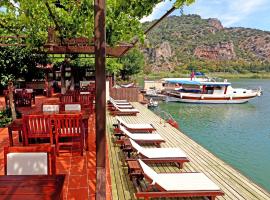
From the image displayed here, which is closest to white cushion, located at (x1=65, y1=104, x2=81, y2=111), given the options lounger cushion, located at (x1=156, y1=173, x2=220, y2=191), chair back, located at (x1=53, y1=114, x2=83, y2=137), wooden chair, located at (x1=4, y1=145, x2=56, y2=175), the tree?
chair back, located at (x1=53, y1=114, x2=83, y2=137)

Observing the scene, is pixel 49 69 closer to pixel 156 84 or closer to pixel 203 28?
pixel 156 84

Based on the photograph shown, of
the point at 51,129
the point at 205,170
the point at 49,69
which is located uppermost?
the point at 49,69

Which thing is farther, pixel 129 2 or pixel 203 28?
pixel 203 28

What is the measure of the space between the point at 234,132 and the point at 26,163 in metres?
17.7

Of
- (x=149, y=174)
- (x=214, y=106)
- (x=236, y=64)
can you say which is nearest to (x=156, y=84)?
(x=214, y=106)

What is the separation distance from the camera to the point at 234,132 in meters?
18.8

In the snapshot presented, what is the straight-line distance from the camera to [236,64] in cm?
10619

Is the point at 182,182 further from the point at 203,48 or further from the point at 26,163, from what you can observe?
the point at 203,48

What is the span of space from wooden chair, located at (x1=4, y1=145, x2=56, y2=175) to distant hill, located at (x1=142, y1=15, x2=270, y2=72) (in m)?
101

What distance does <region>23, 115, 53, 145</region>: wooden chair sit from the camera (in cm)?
576

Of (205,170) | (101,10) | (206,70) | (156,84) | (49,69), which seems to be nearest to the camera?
(101,10)

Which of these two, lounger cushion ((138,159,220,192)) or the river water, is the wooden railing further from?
lounger cushion ((138,159,220,192))

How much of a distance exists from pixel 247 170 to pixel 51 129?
8605mm

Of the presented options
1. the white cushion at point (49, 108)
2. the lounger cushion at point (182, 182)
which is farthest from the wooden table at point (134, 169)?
the white cushion at point (49, 108)
